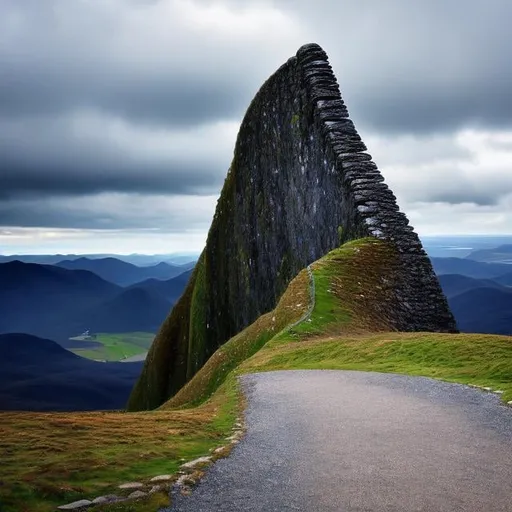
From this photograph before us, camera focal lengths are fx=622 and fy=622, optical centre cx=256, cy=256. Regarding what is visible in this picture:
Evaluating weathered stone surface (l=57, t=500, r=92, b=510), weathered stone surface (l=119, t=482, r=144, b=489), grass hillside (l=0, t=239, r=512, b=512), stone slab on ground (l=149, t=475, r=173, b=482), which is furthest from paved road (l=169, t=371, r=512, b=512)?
weathered stone surface (l=57, t=500, r=92, b=510)

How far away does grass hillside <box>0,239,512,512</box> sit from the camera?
9344 mm

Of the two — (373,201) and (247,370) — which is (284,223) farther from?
(247,370)

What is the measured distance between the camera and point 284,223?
2223 inches

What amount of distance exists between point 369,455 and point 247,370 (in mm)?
11778

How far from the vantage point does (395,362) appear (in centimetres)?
1992

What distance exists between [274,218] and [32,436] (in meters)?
48.8

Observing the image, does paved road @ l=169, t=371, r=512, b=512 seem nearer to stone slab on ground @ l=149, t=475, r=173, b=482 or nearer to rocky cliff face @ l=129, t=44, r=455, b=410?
stone slab on ground @ l=149, t=475, r=173, b=482

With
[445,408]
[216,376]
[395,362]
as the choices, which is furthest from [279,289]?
[445,408]

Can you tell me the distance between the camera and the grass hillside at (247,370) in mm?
9344

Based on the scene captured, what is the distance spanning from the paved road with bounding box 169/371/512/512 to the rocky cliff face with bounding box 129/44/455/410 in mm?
16475

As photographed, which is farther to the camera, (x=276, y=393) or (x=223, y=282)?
(x=223, y=282)

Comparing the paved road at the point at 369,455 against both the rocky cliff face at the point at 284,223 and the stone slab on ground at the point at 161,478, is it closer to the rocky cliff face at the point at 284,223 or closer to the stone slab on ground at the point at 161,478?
the stone slab on ground at the point at 161,478

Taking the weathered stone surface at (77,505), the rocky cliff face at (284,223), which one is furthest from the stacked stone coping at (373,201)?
the weathered stone surface at (77,505)

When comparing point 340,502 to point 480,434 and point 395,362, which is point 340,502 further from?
point 395,362
